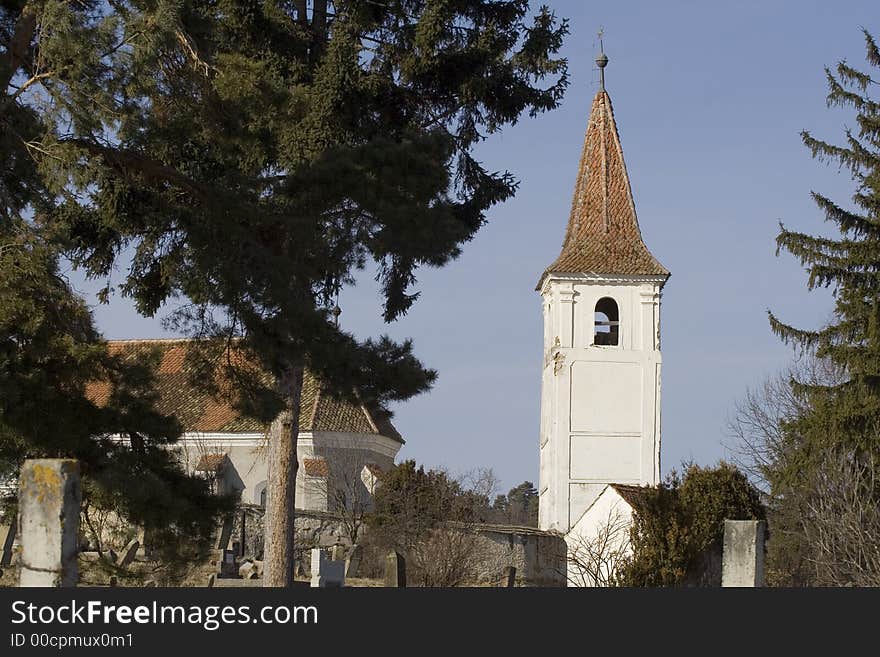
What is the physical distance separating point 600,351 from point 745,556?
31.8 meters

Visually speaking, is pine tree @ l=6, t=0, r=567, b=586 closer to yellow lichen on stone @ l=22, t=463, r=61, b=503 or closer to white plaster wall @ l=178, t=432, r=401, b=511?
yellow lichen on stone @ l=22, t=463, r=61, b=503

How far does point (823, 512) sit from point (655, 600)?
17.3 meters

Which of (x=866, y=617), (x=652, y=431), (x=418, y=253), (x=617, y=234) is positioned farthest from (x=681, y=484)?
(x=866, y=617)

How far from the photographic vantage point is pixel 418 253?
54.1 feet

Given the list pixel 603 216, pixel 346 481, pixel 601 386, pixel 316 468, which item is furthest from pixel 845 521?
pixel 603 216

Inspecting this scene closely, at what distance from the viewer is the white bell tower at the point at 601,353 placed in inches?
1741

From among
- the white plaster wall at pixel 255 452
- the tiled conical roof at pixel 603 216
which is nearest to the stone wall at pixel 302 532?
the white plaster wall at pixel 255 452

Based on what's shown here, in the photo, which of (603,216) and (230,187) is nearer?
(230,187)

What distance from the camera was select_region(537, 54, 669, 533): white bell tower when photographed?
44219 mm

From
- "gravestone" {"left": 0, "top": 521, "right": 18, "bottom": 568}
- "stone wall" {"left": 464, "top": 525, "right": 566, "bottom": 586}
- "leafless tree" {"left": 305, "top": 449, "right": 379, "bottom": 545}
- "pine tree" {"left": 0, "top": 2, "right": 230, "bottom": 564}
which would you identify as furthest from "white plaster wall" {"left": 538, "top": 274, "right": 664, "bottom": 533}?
"pine tree" {"left": 0, "top": 2, "right": 230, "bottom": 564}

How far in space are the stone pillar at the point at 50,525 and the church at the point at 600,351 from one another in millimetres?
33904

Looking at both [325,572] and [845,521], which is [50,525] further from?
[845,521]

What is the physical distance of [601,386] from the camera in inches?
1769

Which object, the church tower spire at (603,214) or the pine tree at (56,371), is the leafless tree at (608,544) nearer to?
the church tower spire at (603,214)
